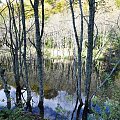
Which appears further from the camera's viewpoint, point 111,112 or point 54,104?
point 54,104

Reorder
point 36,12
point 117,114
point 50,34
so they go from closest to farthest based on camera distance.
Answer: point 117,114 < point 36,12 < point 50,34

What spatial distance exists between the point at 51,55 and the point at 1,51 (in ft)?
23.0

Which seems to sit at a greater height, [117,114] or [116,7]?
[116,7]

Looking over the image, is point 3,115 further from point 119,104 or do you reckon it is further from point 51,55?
point 51,55

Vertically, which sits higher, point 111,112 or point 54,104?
point 111,112

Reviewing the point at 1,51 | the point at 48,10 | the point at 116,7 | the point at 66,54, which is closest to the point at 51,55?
the point at 66,54

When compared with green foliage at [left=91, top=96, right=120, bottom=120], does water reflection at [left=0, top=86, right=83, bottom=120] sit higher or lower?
lower

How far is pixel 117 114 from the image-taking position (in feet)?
18.3

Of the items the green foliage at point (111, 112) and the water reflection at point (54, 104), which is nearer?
the green foliage at point (111, 112)

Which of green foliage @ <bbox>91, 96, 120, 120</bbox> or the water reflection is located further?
the water reflection

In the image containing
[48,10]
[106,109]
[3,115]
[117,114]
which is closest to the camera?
[117,114]

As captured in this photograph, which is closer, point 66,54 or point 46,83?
point 46,83

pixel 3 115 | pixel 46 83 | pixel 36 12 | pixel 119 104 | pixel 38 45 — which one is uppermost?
pixel 36 12

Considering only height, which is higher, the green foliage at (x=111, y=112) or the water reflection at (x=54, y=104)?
the green foliage at (x=111, y=112)
